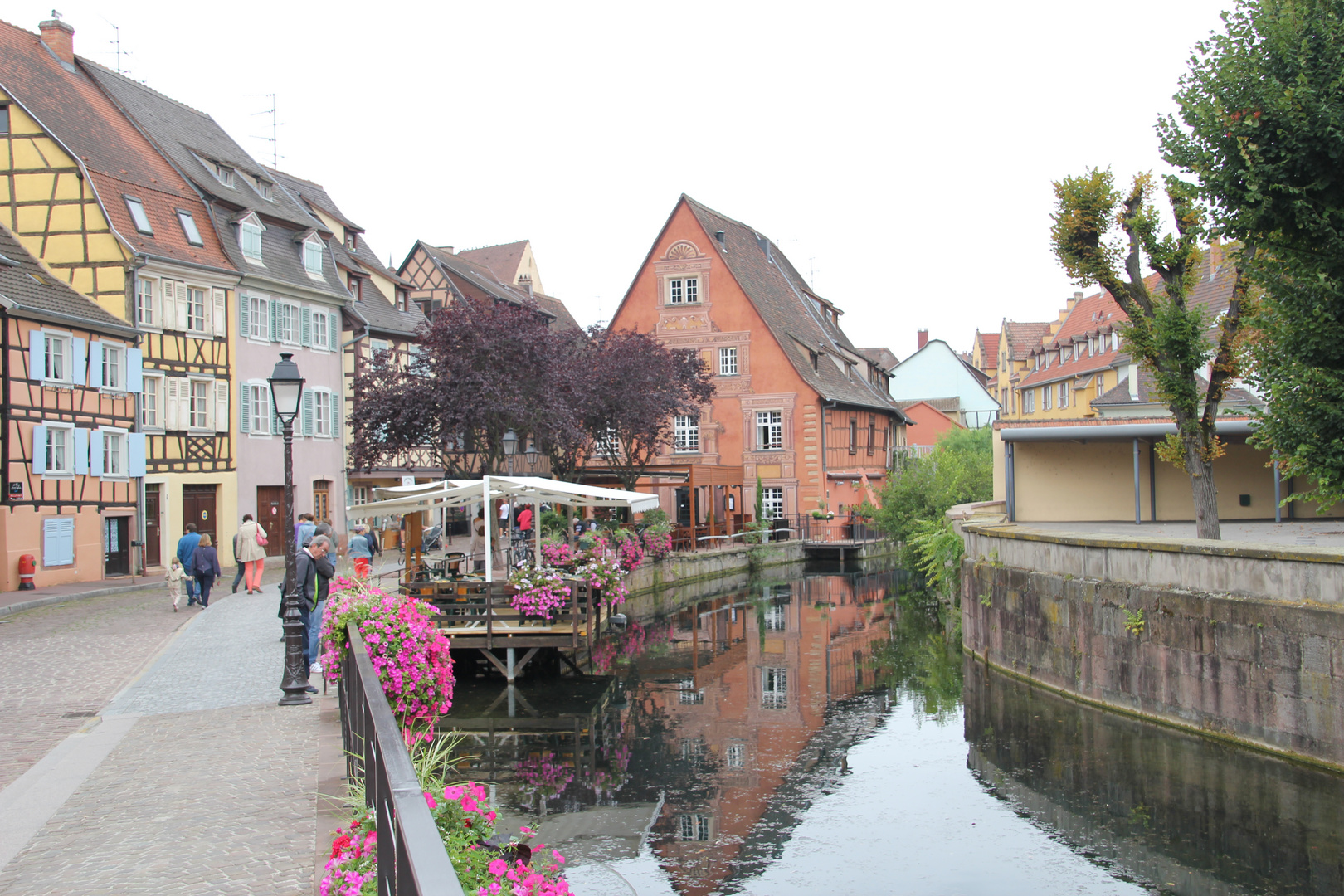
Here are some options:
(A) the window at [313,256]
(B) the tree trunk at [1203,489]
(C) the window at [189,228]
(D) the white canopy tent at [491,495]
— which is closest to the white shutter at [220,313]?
(C) the window at [189,228]

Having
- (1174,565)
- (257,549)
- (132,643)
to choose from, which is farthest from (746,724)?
(257,549)

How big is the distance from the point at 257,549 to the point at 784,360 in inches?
1020

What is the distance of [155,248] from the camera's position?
1184 inches

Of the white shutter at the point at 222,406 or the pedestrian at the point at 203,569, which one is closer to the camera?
the pedestrian at the point at 203,569

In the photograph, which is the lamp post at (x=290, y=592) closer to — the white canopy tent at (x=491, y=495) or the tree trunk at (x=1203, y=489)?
the white canopy tent at (x=491, y=495)

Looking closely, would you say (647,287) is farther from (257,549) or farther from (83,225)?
(257,549)

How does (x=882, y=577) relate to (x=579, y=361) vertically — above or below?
below

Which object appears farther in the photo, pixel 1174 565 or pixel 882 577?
pixel 882 577

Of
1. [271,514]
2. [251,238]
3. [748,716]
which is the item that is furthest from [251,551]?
[251,238]

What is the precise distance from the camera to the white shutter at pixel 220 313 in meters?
32.4

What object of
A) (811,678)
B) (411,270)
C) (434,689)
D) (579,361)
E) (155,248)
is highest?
(411,270)

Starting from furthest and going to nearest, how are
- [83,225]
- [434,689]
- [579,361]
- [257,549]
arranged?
1. [579,361]
2. [83,225]
3. [257,549]
4. [434,689]

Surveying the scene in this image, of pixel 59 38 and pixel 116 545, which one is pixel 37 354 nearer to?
pixel 116 545

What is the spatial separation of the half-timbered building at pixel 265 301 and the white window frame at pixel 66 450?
19.5 feet
